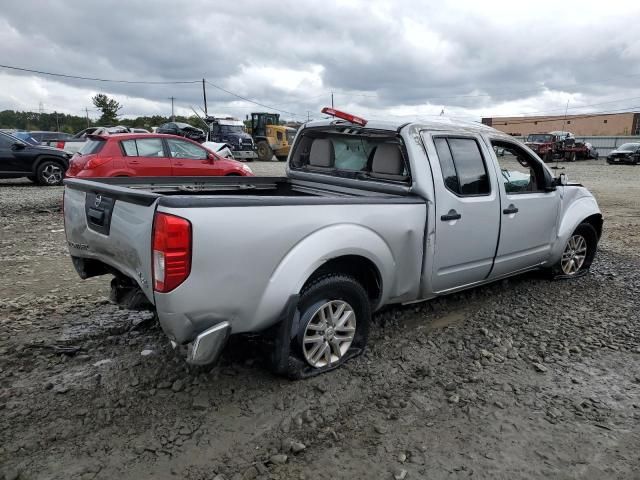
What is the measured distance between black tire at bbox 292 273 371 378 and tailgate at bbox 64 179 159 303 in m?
0.95

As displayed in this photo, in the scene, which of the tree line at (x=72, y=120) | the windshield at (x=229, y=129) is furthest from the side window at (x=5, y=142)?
the tree line at (x=72, y=120)

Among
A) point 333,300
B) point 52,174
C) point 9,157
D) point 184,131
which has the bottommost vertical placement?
point 333,300

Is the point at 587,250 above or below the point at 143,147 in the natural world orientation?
below

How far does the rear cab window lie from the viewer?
3904 millimetres

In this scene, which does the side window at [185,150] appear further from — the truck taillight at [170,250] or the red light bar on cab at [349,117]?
the truck taillight at [170,250]

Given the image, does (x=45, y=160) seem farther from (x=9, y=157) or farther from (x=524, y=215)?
(x=524, y=215)

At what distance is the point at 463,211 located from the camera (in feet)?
12.7

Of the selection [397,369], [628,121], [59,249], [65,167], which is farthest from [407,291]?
[628,121]

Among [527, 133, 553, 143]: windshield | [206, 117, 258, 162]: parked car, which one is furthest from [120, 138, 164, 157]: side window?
[527, 133, 553, 143]: windshield

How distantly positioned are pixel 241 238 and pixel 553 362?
254 cm

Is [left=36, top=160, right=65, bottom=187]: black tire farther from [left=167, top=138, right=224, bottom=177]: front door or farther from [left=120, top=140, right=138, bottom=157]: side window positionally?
[left=167, top=138, right=224, bottom=177]: front door

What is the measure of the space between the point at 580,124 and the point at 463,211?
7884cm

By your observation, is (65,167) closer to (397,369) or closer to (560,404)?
(397,369)

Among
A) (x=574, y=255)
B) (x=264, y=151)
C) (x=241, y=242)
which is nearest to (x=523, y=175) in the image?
(x=574, y=255)
